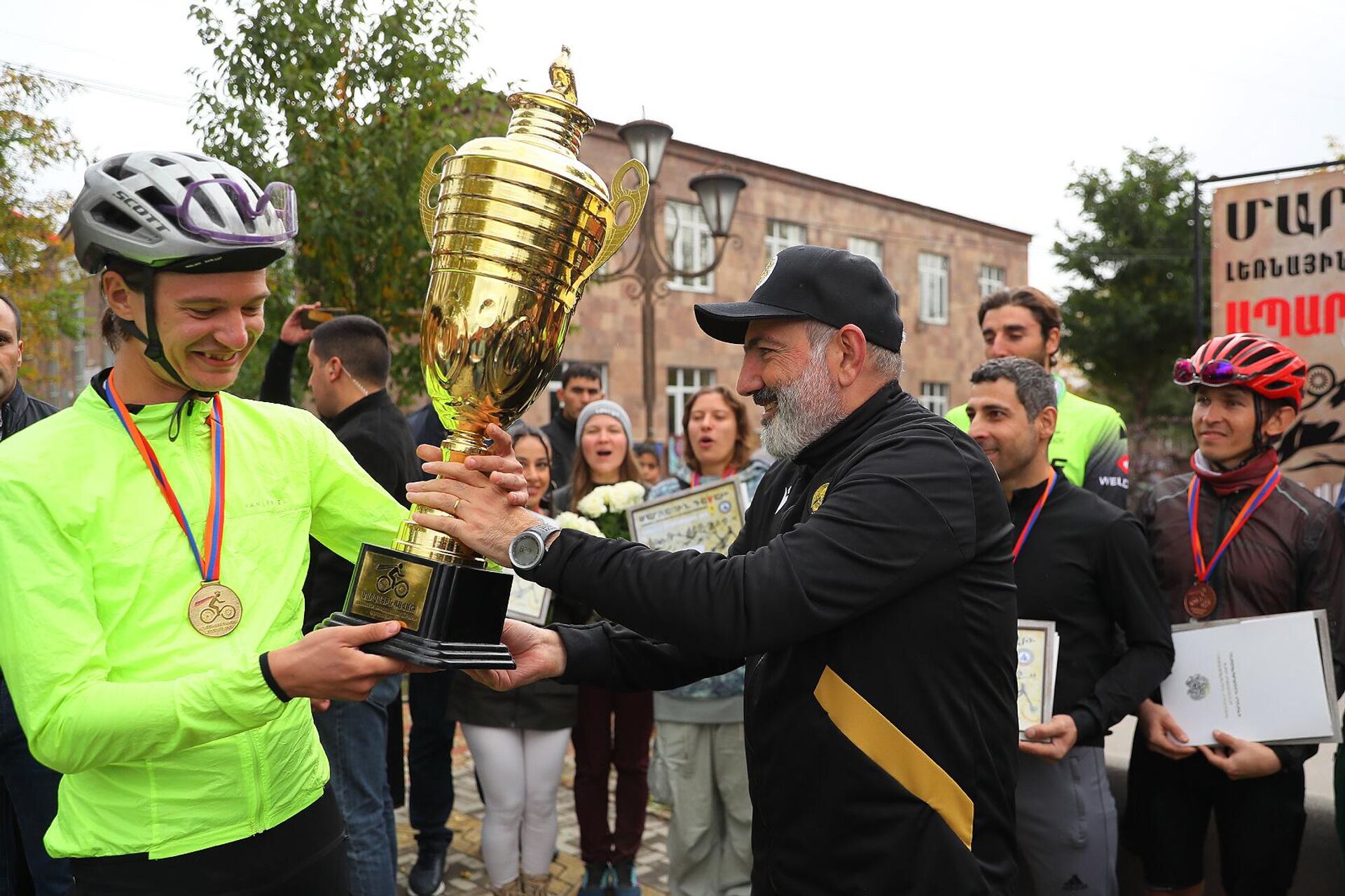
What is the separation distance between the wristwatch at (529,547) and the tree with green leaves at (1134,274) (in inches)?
978

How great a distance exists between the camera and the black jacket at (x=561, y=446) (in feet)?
22.3

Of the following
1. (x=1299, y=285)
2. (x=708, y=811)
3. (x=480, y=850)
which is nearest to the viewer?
(x=708, y=811)

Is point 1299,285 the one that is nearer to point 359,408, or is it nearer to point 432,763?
point 359,408

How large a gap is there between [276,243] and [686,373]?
19.4 metres

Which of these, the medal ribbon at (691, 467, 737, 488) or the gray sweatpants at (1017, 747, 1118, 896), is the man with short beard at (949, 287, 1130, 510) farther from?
the gray sweatpants at (1017, 747, 1118, 896)

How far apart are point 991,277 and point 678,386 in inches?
482

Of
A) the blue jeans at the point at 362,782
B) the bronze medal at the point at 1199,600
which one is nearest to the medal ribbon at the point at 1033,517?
the bronze medal at the point at 1199,600

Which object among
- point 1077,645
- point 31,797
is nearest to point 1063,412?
point 1077,645

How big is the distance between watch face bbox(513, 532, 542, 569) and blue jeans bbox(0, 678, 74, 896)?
2048mm

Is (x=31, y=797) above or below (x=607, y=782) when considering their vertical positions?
above

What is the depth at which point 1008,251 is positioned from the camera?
2869cm

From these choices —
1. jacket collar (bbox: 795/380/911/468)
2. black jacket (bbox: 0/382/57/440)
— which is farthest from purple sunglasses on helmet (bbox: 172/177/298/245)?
black jacket (bbox: 0/382/57/440)

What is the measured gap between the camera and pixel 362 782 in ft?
12.7

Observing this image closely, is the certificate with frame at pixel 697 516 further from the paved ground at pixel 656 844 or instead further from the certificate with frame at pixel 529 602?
the paved ground at pixel 656 844
